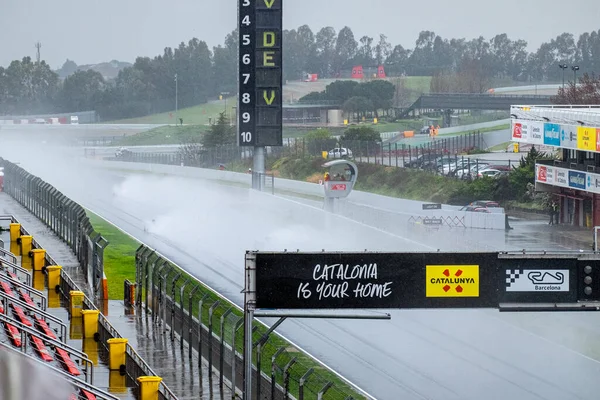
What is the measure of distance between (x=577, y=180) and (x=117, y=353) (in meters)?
33.5

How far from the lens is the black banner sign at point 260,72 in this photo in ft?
158

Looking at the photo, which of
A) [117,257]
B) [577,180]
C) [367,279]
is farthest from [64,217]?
[577,180]

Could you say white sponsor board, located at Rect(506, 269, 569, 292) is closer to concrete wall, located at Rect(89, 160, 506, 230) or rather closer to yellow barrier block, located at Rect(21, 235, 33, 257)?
yellow barrier block, located at Rect(21, 235, 33, 257)

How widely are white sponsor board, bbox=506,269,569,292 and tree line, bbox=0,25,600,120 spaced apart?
11312 centimetres

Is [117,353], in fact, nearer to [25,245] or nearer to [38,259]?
[38,259]

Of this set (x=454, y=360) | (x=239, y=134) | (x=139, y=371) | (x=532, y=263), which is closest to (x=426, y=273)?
(x=532, y=263)

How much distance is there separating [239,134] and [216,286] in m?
19.0

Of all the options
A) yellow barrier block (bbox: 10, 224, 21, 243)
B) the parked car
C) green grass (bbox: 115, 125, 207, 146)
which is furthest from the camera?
green grass (bbox: 115, 125, 207, 146)

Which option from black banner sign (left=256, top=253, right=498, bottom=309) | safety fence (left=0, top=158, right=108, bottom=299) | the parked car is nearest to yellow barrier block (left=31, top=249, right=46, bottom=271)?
safety fence (left=0, top=158, right=108, bottom=299)

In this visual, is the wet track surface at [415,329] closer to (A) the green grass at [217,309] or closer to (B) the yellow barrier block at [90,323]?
(A) the green grass at [217,309]

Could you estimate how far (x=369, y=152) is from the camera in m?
73.2

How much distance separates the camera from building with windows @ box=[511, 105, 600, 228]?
4494cm

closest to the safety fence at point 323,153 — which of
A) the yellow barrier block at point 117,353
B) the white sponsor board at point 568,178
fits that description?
the white sponsor board at point 568,178

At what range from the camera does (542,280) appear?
1355 cm
